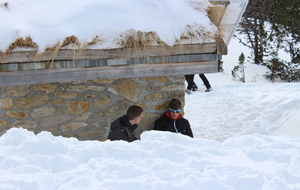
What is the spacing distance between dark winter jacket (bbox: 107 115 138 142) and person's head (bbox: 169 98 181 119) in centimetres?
94

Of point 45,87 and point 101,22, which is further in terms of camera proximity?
point 45,87

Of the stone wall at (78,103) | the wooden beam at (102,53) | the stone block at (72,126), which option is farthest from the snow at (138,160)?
the stone block at (72,126)

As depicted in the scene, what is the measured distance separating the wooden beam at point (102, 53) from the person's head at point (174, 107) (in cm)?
98

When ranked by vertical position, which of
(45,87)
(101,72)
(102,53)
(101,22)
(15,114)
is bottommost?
(15,114)

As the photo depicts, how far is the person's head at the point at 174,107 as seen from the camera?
14.9ft

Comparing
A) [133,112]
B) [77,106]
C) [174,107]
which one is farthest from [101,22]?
[174,107]

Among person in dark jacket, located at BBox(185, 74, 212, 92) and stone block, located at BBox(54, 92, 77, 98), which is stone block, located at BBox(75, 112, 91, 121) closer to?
stone block, located at BBox(54, 92, 77, 98)

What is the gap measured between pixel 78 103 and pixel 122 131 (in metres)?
1.02

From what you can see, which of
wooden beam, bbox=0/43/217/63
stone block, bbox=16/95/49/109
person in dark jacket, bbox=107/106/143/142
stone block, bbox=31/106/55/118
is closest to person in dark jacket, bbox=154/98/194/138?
person in dark jacket, bbox=107/106/143/142

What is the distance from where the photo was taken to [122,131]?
3.58 m

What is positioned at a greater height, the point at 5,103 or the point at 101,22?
the point at 101,22

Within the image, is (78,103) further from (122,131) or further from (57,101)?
(122,131)

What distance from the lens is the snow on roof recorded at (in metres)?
3.38

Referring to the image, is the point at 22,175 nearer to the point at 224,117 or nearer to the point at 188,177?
the point at 188,177
